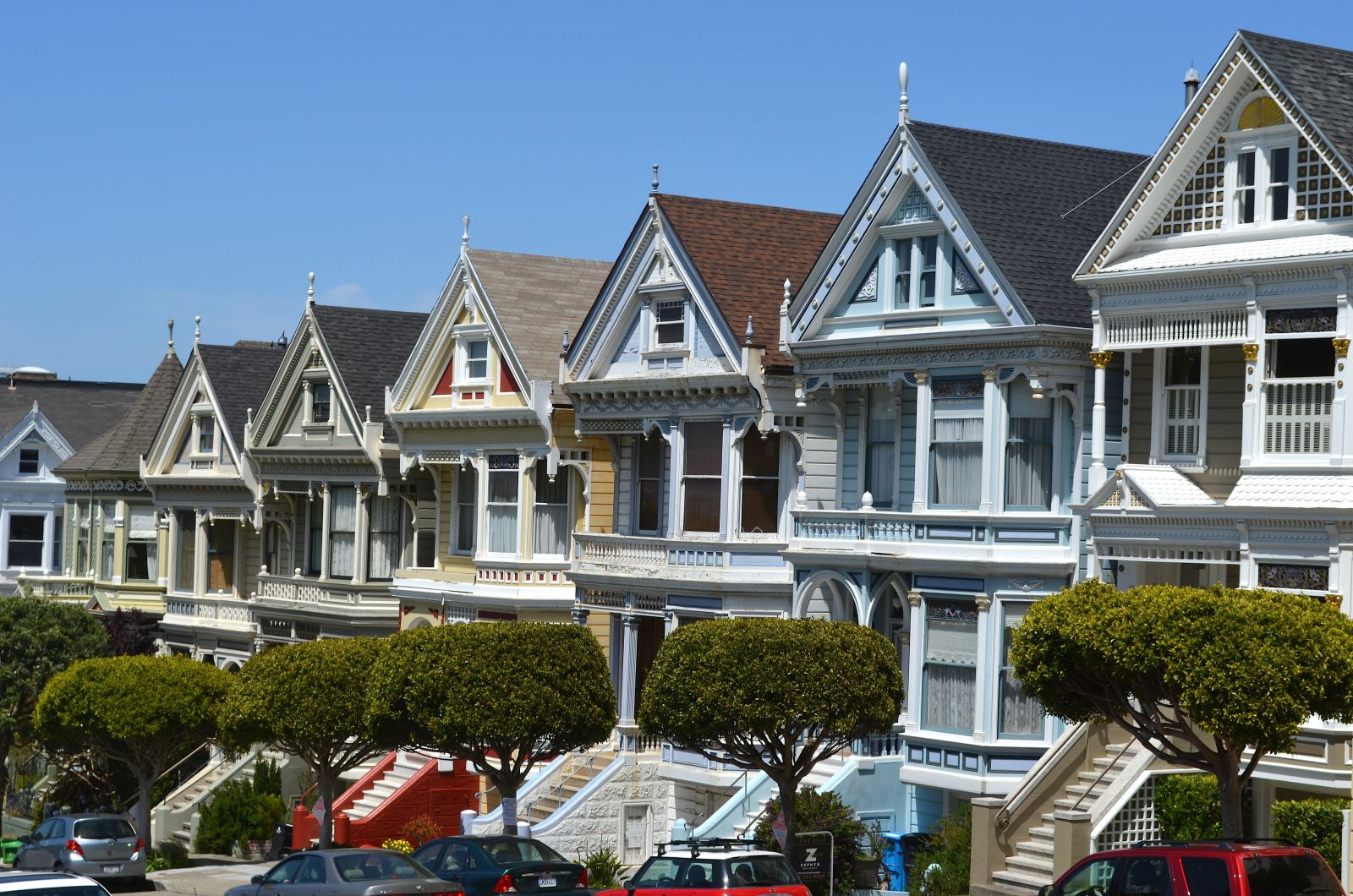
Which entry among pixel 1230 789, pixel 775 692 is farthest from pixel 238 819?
pixel 1230 789

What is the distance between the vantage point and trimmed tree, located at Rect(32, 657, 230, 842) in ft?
139

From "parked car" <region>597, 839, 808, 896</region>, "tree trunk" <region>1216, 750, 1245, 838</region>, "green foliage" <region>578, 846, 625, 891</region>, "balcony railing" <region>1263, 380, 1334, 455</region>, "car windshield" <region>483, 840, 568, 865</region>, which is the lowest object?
"green foliage" <region>578, 846, 625, 891</region>

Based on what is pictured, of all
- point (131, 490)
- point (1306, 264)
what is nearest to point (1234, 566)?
point (1306, 264)

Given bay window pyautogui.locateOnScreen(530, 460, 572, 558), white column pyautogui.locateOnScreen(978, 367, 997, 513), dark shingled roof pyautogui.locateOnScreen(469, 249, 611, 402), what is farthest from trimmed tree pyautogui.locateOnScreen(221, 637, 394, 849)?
white column pyautogui.locateOnScreen(978, 367, 997, 513)

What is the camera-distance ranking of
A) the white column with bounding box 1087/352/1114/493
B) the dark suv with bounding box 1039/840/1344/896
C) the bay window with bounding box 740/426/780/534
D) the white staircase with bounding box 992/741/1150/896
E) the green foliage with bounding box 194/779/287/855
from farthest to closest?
the green foliage with bounding box 194/779/287/855 < the bay window with bounding box 740/426/780/534 < the white column with bounding box 1087/352/1114/493 < the white staircase with bounding box 992/741/1150/896 < the dark suv with bounding box 1039/840/1344/896

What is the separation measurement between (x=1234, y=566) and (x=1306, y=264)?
555cm

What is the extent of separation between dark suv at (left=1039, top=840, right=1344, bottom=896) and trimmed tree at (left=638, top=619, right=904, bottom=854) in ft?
26.5

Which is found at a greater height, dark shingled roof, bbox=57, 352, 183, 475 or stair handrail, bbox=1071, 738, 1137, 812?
dark shingled roof, bbox=57, 352, 183, 475

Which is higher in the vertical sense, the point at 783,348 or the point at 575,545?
the point at 783,348

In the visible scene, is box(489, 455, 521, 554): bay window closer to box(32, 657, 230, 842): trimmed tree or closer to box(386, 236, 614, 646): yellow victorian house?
box(386, 236, 614, 646): yellow victorian house

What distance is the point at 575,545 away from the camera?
4097cm

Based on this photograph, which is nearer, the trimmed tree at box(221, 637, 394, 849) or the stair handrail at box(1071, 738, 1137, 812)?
the stair handrail at box(1071, 738, 1137, 812)

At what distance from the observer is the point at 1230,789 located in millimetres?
24828

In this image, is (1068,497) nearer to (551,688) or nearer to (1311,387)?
(1311,387)
